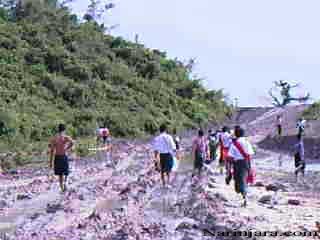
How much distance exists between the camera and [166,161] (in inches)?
689

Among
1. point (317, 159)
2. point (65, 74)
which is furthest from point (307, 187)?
point (65, 74)

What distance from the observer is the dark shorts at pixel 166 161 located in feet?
57.3

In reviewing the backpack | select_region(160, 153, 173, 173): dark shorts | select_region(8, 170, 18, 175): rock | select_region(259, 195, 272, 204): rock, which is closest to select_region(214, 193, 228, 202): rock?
select_region(259, 195, 272, 204): rock

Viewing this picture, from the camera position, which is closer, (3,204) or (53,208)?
(53,208)

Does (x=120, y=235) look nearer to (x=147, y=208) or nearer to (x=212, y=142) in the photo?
(x=147, y=208)

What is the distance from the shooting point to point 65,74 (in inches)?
1901

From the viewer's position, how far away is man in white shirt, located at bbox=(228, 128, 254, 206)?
13.3 m

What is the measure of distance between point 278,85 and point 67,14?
44.7 meters

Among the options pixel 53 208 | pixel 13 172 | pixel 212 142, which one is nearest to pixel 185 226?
pixel 53 208

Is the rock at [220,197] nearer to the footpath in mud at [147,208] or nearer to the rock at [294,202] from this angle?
the footpath in mud at [147,208]

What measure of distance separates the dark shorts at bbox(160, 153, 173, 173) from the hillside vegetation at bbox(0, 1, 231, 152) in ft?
55.7

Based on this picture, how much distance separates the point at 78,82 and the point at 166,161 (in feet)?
104

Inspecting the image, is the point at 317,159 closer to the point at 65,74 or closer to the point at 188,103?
the point at 65,74

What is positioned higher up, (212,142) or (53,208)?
(212,142)
